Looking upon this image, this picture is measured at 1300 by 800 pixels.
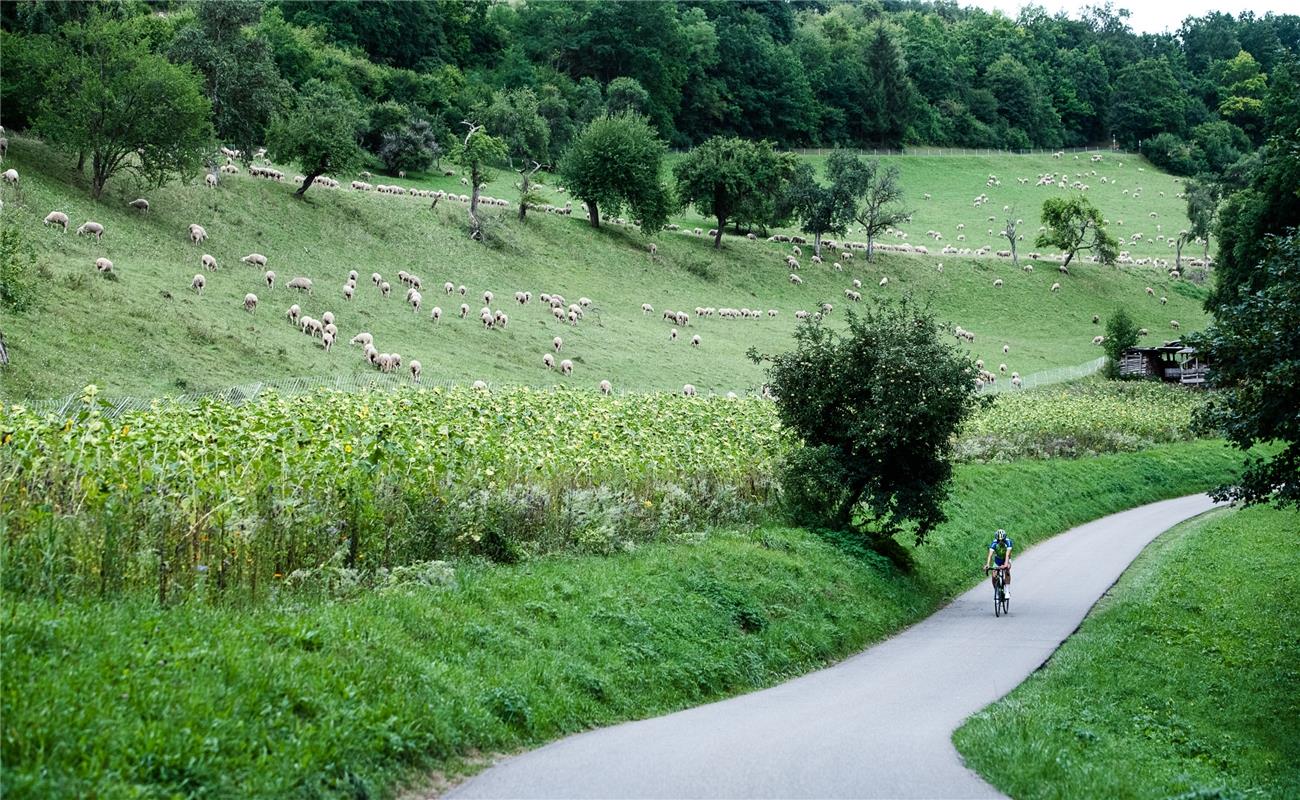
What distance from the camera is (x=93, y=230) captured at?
155 feet

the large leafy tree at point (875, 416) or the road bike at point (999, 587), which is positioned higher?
the large leafy tree at point (875, 416)

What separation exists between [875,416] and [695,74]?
131529 millimetres

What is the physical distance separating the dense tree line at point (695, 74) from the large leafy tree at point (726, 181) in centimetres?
1113

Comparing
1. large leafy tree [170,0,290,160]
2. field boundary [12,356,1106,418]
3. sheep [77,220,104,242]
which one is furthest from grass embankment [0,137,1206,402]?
large leafy tree [170,0,290,160]

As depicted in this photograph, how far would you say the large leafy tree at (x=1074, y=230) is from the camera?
101000 millimetres

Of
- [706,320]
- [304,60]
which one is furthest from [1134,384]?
[304,60]

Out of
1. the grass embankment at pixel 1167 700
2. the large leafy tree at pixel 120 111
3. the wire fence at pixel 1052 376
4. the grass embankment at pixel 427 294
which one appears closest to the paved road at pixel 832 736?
the grass embankment at pixel 1167 700

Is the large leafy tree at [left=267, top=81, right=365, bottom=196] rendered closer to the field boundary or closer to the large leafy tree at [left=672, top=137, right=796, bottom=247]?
the field boundary

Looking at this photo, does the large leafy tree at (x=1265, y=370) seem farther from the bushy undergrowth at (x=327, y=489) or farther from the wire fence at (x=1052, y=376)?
the wire fence at (x=1052, y=376)

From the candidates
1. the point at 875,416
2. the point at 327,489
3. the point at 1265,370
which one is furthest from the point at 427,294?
the point at 1265,370

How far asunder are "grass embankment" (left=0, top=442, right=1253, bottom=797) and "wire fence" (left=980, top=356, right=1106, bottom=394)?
4415 centimetres

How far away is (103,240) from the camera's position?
154 feet

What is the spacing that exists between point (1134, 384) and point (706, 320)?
Answer: 27.3 metres

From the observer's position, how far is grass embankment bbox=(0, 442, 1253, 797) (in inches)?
323
